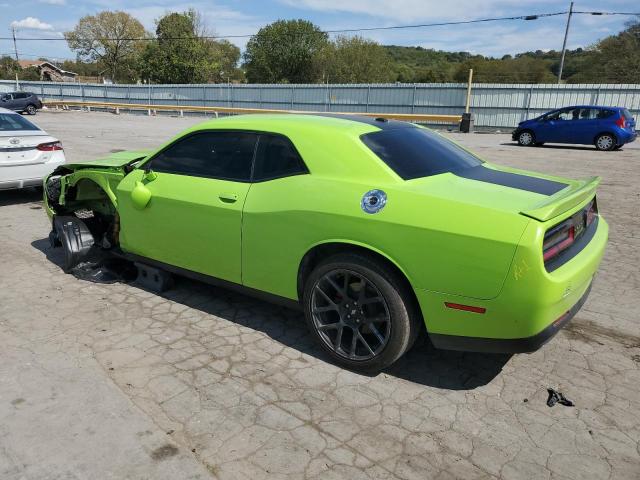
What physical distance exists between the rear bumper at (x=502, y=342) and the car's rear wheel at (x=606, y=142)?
56.4 feet

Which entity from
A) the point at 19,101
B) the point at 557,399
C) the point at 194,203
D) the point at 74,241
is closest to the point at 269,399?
the point at 194,203

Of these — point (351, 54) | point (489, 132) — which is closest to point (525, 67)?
point (351, 54)

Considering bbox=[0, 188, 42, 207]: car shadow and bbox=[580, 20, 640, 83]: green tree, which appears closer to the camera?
bbox=[0, 188, 42, 207]: car shadow

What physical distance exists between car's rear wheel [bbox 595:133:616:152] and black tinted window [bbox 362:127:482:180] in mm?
16125

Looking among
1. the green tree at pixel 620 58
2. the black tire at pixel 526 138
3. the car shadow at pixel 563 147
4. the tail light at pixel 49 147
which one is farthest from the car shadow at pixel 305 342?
the green tree at pixel 620 58

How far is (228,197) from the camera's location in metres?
3.62

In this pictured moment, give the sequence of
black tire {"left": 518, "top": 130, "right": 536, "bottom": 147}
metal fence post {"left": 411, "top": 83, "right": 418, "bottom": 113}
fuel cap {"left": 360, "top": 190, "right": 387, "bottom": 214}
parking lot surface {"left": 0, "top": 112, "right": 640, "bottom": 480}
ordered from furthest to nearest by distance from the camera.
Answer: metal fence post {"left": 411, "top": 83, "right": 418, "bottom": 113}, black tire {"left": 518, "top": 130, "right": 536, "bottom": 147}, fuel cap {"left": 360, "top": 190, "right": 387, "bottom": 214}, parking lot surface {"left": 0, "top": 112, "right": 640, "bottom": 480}

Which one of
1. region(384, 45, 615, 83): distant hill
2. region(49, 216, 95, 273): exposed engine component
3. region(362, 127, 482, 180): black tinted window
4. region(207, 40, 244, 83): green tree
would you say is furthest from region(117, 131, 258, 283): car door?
region(207, 40, 244, 83): green tree

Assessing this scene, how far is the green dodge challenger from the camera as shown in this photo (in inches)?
105

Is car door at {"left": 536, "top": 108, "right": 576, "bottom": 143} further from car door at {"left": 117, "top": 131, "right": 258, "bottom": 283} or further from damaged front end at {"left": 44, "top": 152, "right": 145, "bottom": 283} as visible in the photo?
car door at {"left": 117, "top": 131, "right": 258, "bottom": 283}

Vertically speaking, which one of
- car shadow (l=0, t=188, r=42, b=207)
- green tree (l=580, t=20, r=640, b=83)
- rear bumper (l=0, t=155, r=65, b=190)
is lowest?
car shadow (l=0, t=188, r=42, b=207)

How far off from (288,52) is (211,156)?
79501 mm

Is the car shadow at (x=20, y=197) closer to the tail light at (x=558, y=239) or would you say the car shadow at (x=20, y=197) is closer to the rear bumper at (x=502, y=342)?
the rear bumper at (x=502, y=342)

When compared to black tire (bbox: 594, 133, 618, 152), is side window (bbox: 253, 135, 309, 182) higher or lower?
higher
